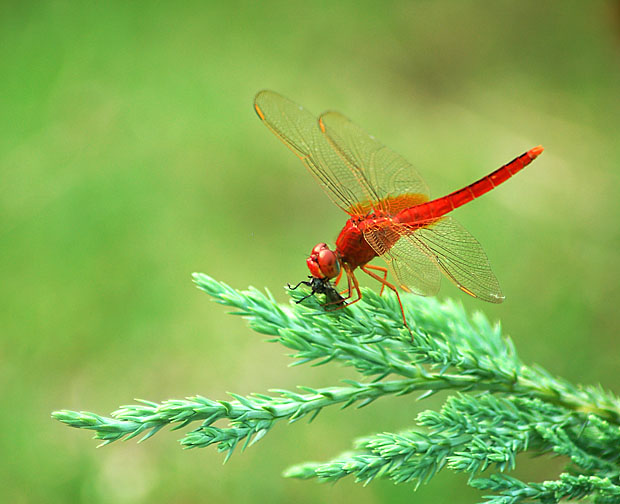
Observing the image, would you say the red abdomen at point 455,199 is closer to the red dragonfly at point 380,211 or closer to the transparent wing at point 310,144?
the red dragonfly at point 380,211

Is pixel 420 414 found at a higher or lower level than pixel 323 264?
lower

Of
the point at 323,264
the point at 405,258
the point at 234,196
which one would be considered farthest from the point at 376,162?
the point at 234,196

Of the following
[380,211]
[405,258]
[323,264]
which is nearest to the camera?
[323,264]

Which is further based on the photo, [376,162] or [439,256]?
[376,162]

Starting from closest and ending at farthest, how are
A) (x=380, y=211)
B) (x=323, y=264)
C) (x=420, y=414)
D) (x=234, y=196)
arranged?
(x=420, y=414), (x=323, y=264), (x=380, y=211), (x=234, y=196)

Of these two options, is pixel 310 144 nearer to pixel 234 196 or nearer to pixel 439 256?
pixel 439 256

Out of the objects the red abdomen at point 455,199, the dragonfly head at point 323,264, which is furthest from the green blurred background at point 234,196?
the dragonfly head at point 323,264
